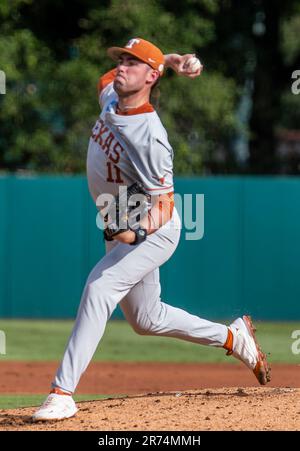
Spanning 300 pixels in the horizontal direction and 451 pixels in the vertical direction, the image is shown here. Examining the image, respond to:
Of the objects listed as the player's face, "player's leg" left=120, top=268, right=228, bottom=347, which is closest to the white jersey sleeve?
the player's face

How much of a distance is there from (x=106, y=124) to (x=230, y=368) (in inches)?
217

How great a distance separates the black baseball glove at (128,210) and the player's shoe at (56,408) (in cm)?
90

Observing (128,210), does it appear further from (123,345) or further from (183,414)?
(123,345)

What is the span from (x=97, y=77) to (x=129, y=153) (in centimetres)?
1260

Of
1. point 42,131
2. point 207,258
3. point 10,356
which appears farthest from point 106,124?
point 42,131

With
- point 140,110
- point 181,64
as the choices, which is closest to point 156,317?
point 140,110

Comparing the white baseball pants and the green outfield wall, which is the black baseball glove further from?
the green outfield wall

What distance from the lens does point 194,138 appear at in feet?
62.6

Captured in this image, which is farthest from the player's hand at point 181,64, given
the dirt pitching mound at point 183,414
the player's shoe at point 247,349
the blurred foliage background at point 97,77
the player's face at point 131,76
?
the blurred foliage background at point 97,77

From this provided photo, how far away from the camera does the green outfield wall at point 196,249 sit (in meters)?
15.3

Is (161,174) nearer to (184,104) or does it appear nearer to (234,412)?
(234,412)

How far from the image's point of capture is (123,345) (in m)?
13.0

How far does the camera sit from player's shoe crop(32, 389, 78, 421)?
5.55 m

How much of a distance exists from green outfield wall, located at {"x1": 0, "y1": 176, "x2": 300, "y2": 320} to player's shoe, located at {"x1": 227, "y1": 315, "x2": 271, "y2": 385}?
848 cm
